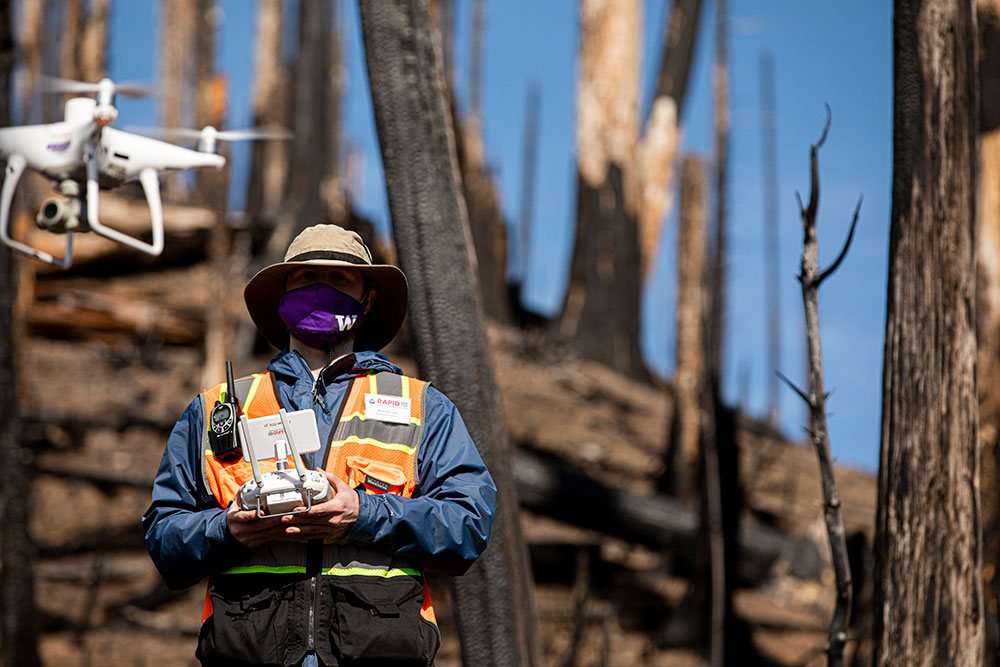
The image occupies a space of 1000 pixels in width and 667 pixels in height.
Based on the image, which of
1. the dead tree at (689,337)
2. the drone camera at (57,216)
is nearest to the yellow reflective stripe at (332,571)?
the drone camera at (57,216)

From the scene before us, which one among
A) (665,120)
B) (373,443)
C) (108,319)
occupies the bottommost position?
(108,319)

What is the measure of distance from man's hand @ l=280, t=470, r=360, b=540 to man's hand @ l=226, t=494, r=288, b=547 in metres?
0.02

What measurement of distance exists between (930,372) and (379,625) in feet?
8.91

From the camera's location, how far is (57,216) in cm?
354

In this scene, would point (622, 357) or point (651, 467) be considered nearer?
point (651, 467)

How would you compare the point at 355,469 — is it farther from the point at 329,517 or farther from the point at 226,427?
the point at 226,427

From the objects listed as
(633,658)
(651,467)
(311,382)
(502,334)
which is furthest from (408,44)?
(502,334)

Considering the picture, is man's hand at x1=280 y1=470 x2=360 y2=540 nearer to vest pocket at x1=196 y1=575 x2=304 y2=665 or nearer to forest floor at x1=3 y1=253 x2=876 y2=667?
vest pocket at x1=196 y1=575 x2=304 y2=665

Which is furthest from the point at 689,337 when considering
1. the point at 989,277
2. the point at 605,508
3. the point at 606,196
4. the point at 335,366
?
the point at 335,366

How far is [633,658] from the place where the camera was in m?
9.02

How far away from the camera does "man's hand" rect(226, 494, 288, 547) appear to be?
8.30ft

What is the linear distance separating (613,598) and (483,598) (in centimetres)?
587

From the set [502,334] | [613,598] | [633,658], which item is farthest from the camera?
[502,334]

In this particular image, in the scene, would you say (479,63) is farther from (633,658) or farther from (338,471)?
(338,471)
